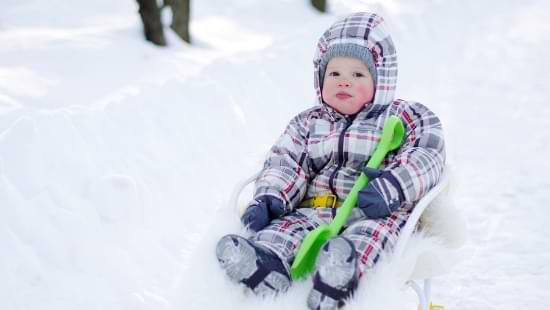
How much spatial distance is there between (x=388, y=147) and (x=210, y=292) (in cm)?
94

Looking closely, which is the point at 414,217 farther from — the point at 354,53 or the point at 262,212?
the point at 354,53

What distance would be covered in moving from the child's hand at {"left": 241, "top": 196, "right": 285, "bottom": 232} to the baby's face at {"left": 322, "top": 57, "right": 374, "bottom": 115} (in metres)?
0.51

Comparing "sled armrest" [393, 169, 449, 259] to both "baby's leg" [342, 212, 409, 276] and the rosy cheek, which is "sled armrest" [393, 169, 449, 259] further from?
the rosy cheek

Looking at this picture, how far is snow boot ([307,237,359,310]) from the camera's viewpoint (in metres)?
2.03

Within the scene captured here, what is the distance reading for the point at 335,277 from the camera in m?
2.04

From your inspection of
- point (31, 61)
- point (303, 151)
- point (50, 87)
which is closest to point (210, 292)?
point (303, 151)

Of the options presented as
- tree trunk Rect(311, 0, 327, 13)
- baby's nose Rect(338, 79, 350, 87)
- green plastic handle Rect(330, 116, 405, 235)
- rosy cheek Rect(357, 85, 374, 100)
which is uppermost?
baby's nose Rect(338, 79, 350, 87)

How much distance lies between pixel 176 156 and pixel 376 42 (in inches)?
71.2

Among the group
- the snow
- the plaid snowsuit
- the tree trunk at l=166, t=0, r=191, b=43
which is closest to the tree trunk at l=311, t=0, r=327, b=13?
the snow

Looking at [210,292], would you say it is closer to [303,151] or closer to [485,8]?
[303,151]

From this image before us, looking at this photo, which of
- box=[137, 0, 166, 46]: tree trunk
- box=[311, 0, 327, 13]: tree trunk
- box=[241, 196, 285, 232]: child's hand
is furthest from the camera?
box=[311, 0, 327, 13]: tree trunk

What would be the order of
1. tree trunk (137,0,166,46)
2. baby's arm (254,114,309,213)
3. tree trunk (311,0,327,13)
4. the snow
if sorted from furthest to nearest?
tree trunk (311,0,327,13) < tree trunk (137,0,166,46) < the snow < baby's arm (254,114,309,213)

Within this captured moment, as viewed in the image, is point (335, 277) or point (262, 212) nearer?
point (335, 277)

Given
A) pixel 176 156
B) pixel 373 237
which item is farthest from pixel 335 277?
pixel 176 156
